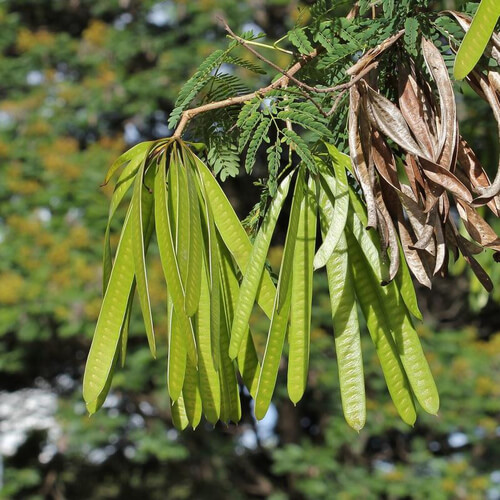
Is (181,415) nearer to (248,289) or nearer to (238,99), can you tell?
(248,289)

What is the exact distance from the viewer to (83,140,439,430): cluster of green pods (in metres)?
0.70

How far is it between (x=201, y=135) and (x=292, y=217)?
214 millimetres

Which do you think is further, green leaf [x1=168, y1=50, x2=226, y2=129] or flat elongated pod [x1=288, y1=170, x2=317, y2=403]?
green leaf [x1=168, y1=50, x2=226, y2=129]

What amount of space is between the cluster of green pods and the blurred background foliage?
2924mm

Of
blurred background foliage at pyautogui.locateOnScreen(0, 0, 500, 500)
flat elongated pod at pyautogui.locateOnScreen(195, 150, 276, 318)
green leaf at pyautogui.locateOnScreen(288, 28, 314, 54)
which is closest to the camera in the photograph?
flat elongated pod at pyautogui.locateOnScreen(195, 150, 276, 318)

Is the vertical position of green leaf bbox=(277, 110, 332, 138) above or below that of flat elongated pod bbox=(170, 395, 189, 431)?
above

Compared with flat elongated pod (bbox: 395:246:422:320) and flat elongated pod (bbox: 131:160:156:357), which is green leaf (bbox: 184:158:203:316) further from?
flat elongated pod (bbox: 395:246:422:320)

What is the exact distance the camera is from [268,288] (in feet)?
2.44

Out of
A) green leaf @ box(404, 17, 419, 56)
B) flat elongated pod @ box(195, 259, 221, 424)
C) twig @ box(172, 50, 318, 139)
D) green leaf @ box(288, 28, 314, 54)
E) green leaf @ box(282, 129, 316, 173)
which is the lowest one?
flat elongated pod @ box(195, 259, 221, 424)

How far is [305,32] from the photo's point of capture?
2.98 feet

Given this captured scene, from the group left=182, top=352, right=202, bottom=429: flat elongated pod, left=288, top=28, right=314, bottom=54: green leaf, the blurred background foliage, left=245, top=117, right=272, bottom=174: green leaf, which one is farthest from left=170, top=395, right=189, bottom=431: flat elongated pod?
the blurred background foliage

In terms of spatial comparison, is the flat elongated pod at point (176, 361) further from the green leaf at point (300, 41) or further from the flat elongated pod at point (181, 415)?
the green leaf at point (300, 41)

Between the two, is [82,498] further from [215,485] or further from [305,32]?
[305,32]

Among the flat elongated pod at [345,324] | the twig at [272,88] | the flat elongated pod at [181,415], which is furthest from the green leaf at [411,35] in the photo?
the flat elongated pod at [181,415]
